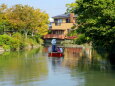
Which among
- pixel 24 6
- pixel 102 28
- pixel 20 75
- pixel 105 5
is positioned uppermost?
pixel 24 6

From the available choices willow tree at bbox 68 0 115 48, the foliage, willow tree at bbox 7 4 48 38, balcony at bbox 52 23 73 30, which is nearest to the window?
balcony at bbox 52 23 73 30

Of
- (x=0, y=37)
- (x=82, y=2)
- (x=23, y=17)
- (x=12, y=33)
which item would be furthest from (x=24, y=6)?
(x=82, y=2)

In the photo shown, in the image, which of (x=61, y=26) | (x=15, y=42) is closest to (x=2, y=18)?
(x=15, y=42)

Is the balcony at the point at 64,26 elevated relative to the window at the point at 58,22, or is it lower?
lower

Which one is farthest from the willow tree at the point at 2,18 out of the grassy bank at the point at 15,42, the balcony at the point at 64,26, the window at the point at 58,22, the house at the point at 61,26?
the window at the point at 58,22

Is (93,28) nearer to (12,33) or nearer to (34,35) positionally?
(12,33)

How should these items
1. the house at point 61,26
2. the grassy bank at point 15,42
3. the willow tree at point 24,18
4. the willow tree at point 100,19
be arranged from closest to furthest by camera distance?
the willow tree at point 100,19 < the grassy bank at point 15,42 < the willow tree at point 24,18 < the house at point 61,26

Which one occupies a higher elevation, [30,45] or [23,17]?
[23,17]

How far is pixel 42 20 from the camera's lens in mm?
62438

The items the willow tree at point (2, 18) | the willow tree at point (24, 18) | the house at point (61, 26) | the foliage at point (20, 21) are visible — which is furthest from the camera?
the house at point (61, 26)

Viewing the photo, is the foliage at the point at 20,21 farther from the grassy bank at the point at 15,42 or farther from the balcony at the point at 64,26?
the balcony at the point at 64,26

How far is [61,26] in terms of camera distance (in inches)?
2908

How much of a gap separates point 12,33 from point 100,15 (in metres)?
40.0

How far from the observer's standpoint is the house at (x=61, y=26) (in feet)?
238
